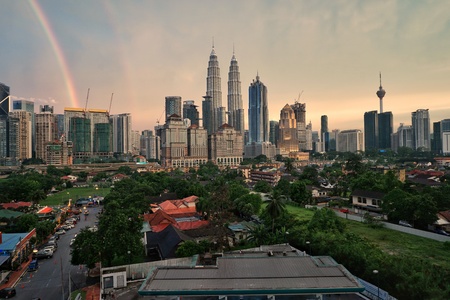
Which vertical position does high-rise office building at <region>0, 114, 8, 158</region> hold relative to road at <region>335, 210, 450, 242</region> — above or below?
above

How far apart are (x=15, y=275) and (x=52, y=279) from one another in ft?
10.7

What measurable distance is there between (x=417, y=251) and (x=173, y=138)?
13257cm

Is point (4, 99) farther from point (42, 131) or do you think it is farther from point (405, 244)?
point (405, 244)

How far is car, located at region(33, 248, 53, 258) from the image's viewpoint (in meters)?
27.3

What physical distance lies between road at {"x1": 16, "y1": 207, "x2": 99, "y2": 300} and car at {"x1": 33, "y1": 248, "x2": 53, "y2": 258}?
1.46 feet

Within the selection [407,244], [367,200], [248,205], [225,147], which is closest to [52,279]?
[248,205]

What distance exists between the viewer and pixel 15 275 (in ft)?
76.7

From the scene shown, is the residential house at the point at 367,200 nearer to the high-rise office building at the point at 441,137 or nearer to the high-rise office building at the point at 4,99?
the high-rise office building at the point at 441,137

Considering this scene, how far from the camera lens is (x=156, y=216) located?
119ft

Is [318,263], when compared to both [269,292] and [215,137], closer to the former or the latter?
[269,292]

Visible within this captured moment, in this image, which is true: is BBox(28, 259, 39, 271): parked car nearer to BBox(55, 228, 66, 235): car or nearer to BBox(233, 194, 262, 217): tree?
BBox(55, 228, 66, 235): car

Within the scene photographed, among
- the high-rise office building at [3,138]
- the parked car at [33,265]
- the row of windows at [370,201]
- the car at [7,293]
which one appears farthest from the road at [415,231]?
the high-rise office building at [3,138]

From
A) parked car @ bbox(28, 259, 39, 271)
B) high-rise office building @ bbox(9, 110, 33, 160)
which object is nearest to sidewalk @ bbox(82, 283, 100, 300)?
parked car @ bbox(28, 259, 39, 271)

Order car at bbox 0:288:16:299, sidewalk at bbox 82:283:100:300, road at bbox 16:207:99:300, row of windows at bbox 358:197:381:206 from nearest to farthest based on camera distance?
sidewalk at bbox 82:283:100:300 < car at bbox 0:288:16:299 < road at bbox 16:207:99:300 < row of windows at bbox 358:197:381:206
